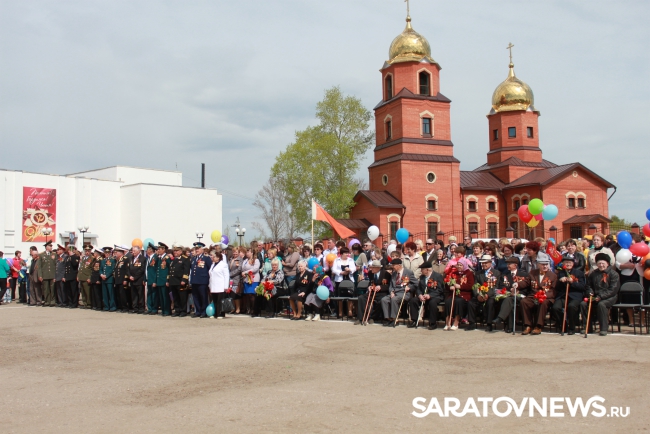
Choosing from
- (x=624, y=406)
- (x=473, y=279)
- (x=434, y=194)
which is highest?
(x=434, y=194)

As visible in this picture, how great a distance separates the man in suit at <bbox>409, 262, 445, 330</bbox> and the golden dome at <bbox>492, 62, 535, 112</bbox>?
4272 centimetres

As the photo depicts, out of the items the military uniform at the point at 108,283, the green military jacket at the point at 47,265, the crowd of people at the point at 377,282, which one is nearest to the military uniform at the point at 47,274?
the green military jacket at the point at 47,265

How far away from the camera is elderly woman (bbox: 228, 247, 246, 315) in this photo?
51.6ft

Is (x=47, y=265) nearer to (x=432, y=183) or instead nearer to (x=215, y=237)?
(x=215, y=237)

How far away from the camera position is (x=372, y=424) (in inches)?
212

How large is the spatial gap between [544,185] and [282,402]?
44301mm

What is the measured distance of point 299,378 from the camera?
292 inches

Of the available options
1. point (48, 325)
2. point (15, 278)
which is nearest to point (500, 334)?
point (48, 325)

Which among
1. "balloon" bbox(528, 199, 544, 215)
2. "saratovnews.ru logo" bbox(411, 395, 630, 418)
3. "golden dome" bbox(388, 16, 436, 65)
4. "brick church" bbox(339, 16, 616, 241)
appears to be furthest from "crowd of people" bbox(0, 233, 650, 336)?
"golden dome" bbox(388, 16, 436, 65)

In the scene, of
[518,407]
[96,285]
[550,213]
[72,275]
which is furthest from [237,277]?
[518,407]

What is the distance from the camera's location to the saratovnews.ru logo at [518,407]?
18.7 ft

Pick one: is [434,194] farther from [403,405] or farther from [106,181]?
[403,405]

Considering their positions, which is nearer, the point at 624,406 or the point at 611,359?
the point at 624,406

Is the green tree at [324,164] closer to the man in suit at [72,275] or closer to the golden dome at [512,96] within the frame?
the golden dome at [512,96]
